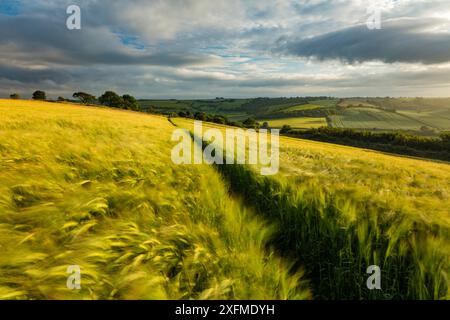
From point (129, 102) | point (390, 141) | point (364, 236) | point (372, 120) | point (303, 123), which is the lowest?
point (364, 236)

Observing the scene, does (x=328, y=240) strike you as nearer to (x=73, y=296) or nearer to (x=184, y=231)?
(x=184, y=231)

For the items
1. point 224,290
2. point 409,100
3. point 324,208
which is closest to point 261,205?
point 324,208

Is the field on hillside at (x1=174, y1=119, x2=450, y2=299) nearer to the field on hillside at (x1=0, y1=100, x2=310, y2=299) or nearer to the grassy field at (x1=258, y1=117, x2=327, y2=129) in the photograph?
the field on hillside at (x1=0, y1=100, x2=310, y2=299)

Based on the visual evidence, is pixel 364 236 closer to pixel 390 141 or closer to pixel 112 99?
pixel 390 141

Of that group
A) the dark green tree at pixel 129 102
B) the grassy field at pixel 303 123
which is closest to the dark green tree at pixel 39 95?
the dark green tree at pixel 129 102

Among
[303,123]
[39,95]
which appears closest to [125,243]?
[303,123]

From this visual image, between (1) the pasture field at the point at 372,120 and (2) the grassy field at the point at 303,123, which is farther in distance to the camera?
(1) the pasture field at the point at 372,120

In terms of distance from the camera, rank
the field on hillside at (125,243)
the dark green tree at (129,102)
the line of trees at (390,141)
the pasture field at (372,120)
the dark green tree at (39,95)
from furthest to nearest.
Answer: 1. the pasture field at (372,120)
2. the dark green tree at (129,102)
3. the dark green tree at (39,95)
4. the line of trees at (390,141)
5. the field on hillside at (125,243)

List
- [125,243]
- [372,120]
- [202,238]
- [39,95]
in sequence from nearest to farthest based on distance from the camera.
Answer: [125,243] < [202,238] < [39,95] < [372,120]

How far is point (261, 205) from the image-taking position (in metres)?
4.05

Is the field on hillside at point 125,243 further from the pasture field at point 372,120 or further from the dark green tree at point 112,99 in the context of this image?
the pasture field at point 372,120

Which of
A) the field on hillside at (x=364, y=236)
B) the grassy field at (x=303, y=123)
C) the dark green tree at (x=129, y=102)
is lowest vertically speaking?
the field on hillside at (x=364, y=236)

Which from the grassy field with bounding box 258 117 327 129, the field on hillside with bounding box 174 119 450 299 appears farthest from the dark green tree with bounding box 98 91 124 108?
the field on hillside with bounding box 174 119 450 299
